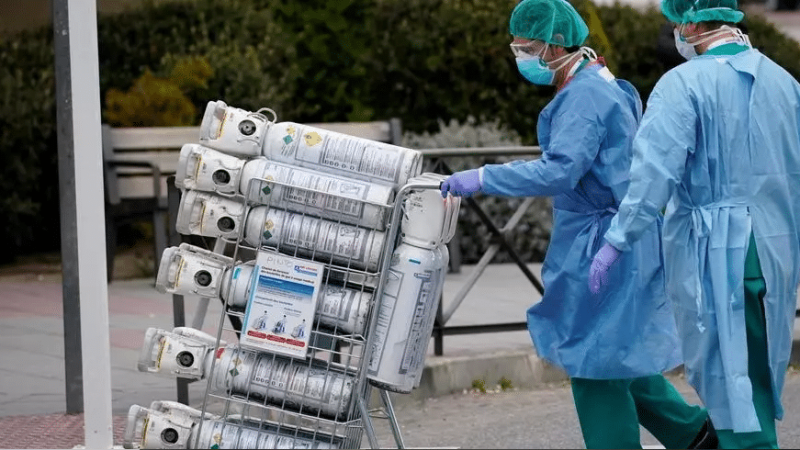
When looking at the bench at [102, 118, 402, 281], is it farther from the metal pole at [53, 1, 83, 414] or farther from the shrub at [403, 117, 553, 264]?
the metal pole at [53, 1, 83, 414]

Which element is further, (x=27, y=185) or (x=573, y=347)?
(x=27, y=185)

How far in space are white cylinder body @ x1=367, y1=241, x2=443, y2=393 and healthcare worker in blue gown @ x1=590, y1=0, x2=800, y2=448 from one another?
53cm

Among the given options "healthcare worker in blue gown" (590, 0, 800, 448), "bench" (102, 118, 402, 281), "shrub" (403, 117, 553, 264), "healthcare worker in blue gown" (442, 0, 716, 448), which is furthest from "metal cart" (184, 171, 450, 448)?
"shrub" (403, 117, 553, 264)

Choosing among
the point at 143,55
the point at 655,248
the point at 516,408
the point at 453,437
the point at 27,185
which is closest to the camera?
the point at 655,248

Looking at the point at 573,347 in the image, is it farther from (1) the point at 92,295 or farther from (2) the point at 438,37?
(2) the point at 438,37

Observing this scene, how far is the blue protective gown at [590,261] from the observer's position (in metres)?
5.23

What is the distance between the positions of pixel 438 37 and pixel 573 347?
22.2ft

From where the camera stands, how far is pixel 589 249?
5320mm

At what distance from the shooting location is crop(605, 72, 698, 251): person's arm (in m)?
4.72

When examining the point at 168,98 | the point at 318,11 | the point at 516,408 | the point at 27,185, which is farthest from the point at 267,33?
the point at 516,408

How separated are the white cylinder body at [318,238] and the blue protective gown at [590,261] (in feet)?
2.04

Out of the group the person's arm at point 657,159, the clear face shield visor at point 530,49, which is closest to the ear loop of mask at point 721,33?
the person's arm at point 657,159

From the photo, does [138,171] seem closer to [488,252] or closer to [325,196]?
[488,252]

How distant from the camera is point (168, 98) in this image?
11148 millimetres
